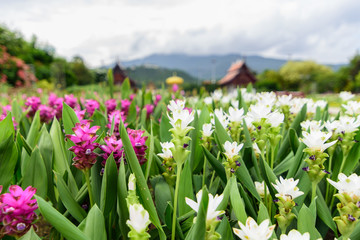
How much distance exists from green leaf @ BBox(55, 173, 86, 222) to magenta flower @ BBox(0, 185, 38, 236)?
5.4 inches

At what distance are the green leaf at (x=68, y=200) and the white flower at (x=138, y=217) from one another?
351 mm

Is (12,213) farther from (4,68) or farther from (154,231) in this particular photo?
(4,68)

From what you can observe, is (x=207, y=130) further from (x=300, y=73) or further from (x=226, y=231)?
(x=300, y=73)

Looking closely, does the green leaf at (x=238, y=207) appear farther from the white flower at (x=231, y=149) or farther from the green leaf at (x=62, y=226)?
the green leaf at (x=62, y=226)

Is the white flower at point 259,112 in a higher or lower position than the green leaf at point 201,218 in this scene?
higher

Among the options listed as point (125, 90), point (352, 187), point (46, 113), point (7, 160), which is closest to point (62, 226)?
point (7, 160)

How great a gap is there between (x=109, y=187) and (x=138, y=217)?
282 millimetres

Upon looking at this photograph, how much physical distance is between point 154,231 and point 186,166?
217 millimetres

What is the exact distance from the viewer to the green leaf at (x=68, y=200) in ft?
2.46

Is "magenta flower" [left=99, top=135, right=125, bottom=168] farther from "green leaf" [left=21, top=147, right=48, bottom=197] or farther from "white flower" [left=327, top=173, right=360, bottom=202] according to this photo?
"white flower" [left=327, top=173, right=360, bottom=202]

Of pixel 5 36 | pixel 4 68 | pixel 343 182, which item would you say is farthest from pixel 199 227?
pixel 5 36

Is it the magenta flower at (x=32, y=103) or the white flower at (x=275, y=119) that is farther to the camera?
the magenta flower at (x=32, y=103)

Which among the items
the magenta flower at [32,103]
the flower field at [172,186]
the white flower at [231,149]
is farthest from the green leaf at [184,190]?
the magenta flower at [32,103]

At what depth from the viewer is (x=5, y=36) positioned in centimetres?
1524
